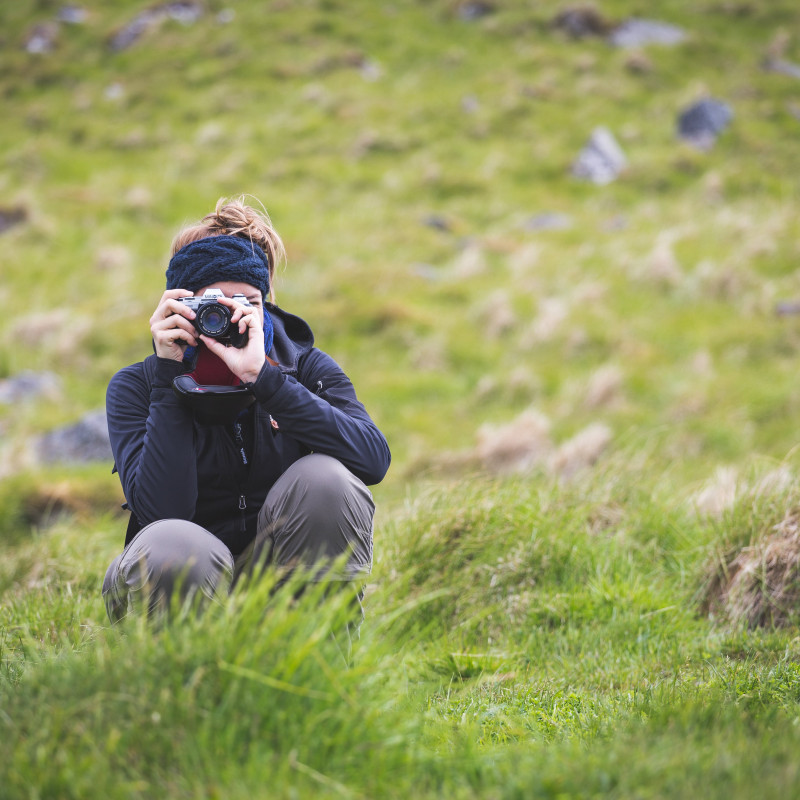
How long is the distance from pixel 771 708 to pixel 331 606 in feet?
3.94

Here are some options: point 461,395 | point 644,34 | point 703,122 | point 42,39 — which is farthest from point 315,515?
point 42,39

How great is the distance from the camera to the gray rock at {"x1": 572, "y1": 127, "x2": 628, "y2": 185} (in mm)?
16156

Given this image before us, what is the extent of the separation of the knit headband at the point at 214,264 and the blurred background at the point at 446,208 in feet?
9.00

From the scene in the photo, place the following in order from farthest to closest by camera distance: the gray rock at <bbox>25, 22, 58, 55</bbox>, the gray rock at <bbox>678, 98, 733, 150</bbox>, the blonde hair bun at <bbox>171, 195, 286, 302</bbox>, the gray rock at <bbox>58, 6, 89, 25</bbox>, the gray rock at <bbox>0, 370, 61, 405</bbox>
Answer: the gray rock at <bbox>58, 6, 89, 25</bbox> < the gray rock at <bbox>25, 22, 58, 55</bbox> < the gray rock at <bbox>678, 98, 733, 150</bbox> < the gray rock at <bbox>0, 370, 61, 405</bbox> < the blonde hair bun at <bbox>171, 195, 286, 302</bbox>

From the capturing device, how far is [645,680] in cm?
274

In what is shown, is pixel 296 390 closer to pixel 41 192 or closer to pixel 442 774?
pixel 442 774

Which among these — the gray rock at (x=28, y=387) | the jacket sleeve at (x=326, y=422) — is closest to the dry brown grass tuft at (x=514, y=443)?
the jacket sleeve at (x=326, y=422)

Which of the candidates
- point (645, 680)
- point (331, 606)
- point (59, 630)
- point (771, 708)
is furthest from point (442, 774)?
point (59, 630)

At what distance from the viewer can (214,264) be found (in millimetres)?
2775

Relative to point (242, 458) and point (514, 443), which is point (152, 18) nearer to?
point (514, 443)

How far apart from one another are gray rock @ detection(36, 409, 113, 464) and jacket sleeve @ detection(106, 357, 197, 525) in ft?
14.8

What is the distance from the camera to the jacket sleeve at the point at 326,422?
2631mm

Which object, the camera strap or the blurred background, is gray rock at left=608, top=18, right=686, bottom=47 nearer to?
the blurred background

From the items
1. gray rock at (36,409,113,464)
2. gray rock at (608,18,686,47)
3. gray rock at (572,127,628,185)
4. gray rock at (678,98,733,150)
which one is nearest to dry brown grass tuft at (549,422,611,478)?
gray rock at (36,409,113,464)
